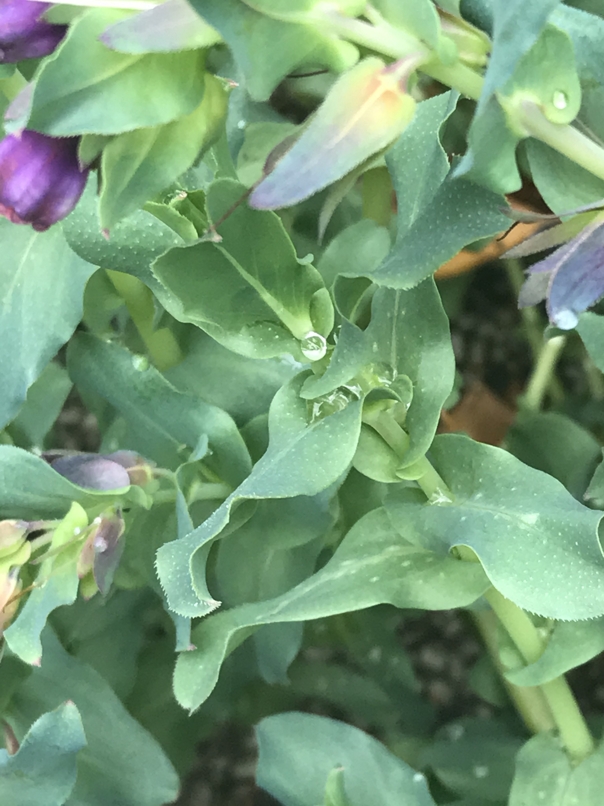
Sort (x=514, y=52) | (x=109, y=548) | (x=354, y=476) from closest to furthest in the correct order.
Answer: (x=514, y=52), (x=109, y=548), (x=354, y=476)

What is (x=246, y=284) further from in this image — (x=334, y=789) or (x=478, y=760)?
(x=478, y=760)

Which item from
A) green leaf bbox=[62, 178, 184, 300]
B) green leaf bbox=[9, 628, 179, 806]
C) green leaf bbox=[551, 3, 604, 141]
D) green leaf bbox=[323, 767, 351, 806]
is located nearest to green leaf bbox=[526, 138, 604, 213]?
green leaf bbox=[551, 3, 604, 141]

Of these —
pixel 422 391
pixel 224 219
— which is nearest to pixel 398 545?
pixel 422 391

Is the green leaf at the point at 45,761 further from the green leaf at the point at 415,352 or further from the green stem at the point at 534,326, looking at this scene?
the green stem at the point at 534,326

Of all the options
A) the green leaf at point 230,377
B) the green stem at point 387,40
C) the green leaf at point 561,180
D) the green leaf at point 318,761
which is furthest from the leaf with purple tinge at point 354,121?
the green leaf at point 318,761

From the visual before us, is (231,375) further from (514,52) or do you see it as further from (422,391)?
(514,52)

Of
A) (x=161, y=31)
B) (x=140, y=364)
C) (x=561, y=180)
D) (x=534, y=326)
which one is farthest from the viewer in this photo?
(x=534, y=326)

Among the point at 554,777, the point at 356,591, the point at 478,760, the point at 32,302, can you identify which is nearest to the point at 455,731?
the point at 478,760
